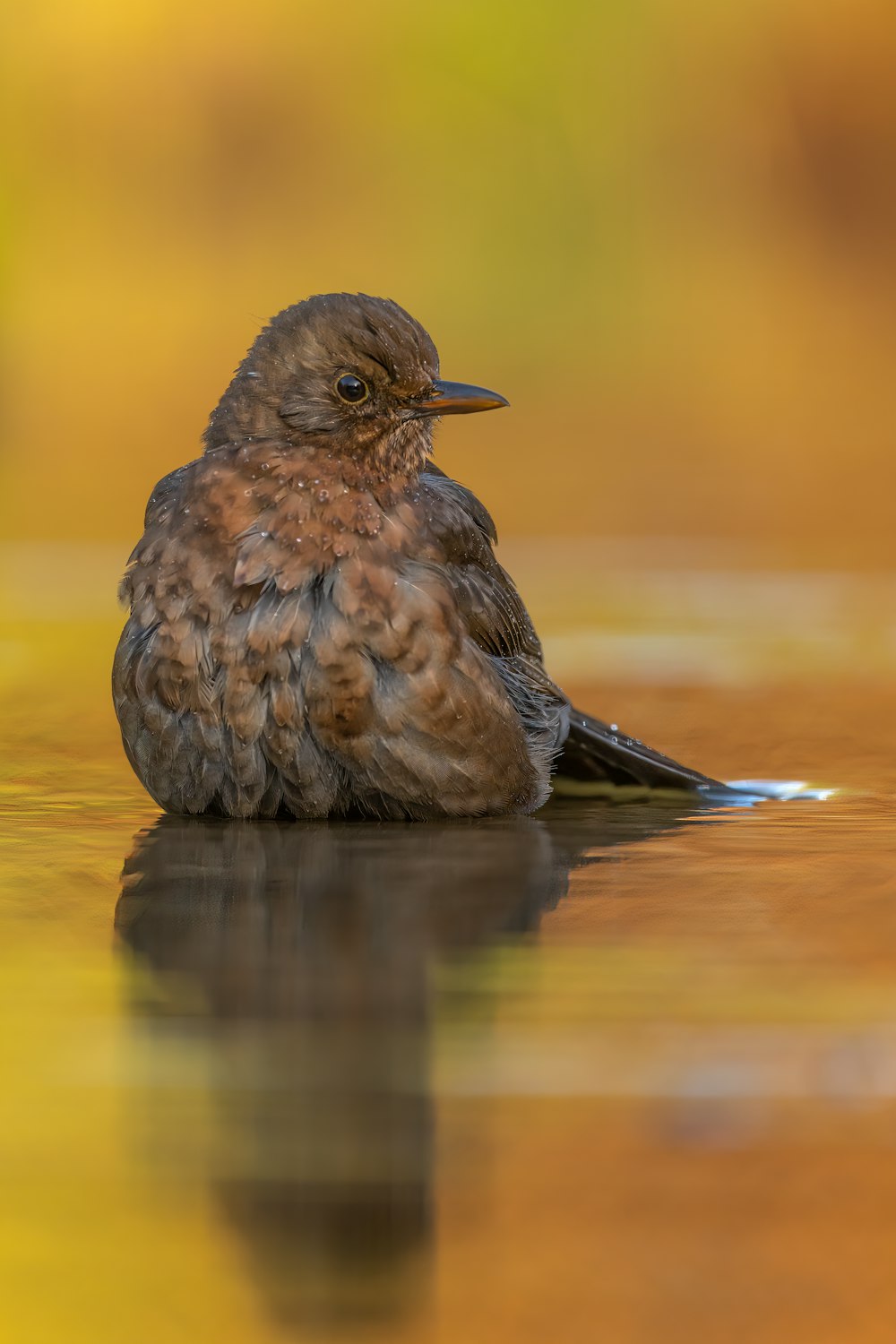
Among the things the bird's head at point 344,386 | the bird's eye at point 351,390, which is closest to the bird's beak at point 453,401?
the bird's head at point 344,386

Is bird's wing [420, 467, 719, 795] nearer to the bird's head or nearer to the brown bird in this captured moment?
the brown bird

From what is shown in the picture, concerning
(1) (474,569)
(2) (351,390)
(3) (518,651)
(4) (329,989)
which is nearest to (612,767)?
(3) (518,651)

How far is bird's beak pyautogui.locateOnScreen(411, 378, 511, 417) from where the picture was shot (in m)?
5.32

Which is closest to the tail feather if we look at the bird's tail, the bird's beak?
the bird's tail

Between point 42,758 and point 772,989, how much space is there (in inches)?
120

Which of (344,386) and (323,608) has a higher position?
(344,386)

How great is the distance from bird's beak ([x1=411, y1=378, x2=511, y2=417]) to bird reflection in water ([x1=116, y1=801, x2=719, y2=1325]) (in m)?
0.91

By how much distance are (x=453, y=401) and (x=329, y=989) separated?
6.50 feet

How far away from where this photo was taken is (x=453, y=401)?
5.32 m

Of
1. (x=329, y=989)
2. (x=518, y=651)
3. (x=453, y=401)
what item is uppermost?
(x=453, y=401)

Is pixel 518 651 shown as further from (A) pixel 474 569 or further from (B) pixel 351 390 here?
(B) pixel 351 390

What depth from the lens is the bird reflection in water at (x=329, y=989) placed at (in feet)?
8.66

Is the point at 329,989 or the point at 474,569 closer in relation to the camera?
the point at 329,989

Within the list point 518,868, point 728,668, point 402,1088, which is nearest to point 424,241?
point 728,668
